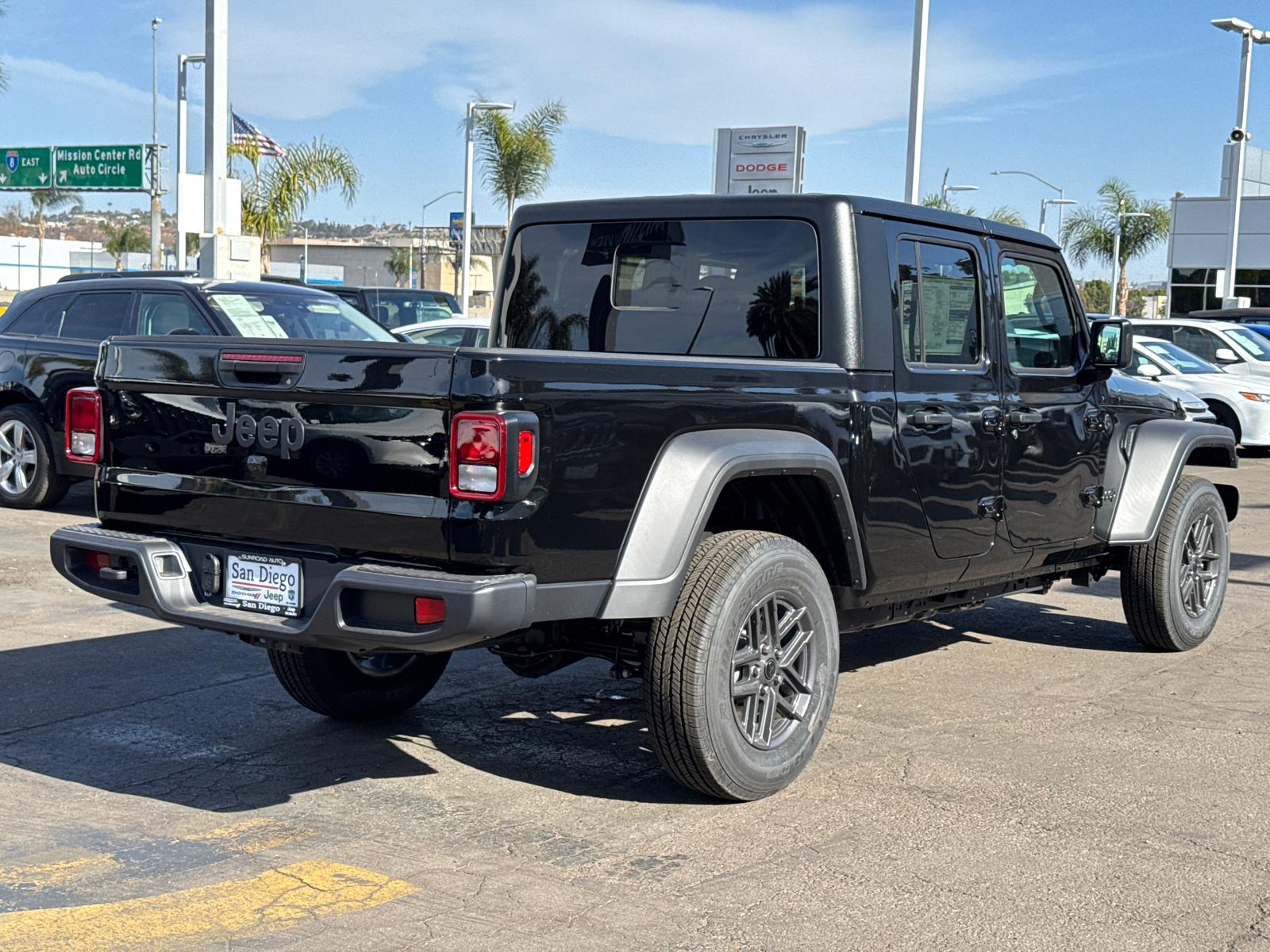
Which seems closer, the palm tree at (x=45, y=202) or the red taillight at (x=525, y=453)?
the red taillight at (x=525, y=453)

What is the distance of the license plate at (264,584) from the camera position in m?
4.10

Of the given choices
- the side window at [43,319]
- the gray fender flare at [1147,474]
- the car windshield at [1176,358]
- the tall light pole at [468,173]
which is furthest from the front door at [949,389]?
the tall light pole at [468,173]

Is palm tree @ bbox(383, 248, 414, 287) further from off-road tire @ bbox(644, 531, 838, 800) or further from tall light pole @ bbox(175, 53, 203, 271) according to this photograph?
off-road tire @ bbox(644, 531, 838, 800)

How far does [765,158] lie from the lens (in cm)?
2805

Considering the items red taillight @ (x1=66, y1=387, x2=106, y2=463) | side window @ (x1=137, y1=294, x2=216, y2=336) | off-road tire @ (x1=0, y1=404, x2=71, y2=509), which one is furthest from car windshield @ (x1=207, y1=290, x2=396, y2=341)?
red taillight @ (x1=66, y1=387, x2=106, y2=463)

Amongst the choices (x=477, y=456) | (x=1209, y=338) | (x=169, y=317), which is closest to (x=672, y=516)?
(x=477, y=456)

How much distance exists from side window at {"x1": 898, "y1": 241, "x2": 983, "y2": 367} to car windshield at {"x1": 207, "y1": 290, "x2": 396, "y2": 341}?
5600 mm

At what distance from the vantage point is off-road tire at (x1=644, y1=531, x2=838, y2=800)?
4.18 metres

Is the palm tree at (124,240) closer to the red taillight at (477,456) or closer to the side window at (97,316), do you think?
the side window at (97,316)

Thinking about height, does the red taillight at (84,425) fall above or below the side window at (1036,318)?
below

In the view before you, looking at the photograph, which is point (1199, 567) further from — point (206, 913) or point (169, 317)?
point (169, 317)

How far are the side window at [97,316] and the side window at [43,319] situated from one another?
0.09 meters

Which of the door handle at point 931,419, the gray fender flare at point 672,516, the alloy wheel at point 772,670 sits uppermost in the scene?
the door handle at point 931,419

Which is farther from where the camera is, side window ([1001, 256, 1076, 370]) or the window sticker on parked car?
the window sticker on parked car
